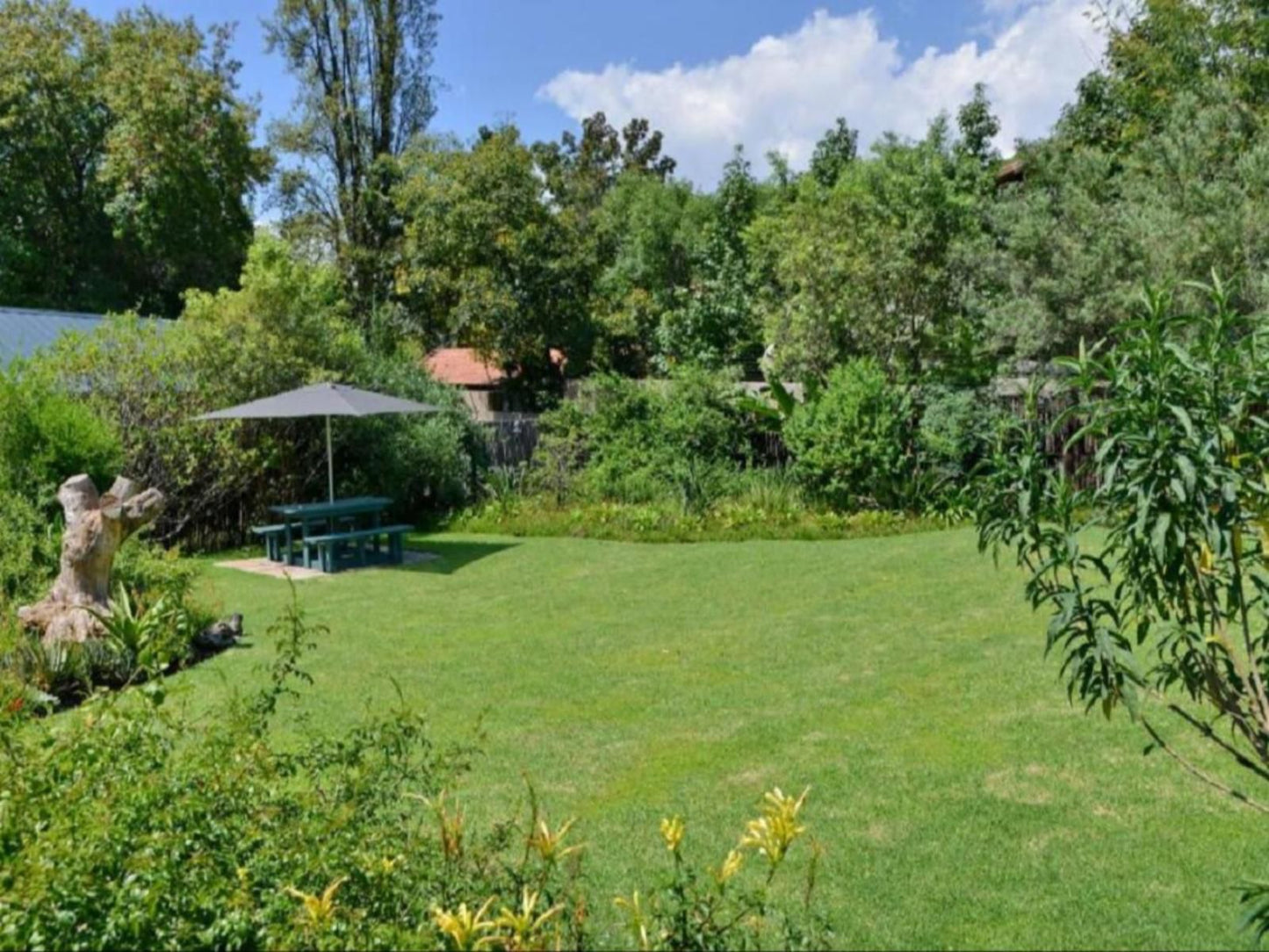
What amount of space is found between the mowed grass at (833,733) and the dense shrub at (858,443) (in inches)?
135

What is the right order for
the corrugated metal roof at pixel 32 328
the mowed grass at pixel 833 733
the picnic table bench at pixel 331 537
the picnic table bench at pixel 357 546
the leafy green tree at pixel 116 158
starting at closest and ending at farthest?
the mowed grass at pixel 833 733 → the picnic table bench at pixel 357 546 → the picnic table bench at pixel 331 537 → the corrugated metal roof at pixel 32 328 → the leafy green tree at pixel 116 158

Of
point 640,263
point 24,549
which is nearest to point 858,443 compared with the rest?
point 24,549

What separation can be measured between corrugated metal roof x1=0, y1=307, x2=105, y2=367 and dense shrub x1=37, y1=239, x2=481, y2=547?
2.70 metres

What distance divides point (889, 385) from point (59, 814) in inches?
549

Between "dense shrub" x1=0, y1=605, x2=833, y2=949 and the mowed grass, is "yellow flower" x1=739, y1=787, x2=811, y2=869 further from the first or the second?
the mowed grass

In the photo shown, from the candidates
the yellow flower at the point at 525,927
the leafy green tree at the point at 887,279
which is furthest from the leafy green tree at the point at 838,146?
the yellow flower at the point at 525,927

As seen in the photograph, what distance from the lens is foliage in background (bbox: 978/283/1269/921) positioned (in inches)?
102

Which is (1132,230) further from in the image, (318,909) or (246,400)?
(318,909)

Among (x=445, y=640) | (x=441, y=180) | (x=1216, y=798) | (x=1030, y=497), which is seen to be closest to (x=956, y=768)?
(x=1216, y=798)

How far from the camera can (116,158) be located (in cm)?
2338

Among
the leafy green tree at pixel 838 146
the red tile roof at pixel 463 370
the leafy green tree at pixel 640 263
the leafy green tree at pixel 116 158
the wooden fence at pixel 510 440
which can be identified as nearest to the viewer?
the wooden fence at pixel 510 440

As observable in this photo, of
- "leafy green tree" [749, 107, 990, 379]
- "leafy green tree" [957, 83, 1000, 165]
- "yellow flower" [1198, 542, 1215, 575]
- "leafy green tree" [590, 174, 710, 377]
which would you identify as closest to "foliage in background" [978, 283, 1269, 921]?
"yellow flower" [1198, 542, 1215, 575]

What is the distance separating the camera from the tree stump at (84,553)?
7.22 metres

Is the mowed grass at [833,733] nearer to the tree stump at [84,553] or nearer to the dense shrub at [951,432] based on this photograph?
the tree stump at [84,553]
